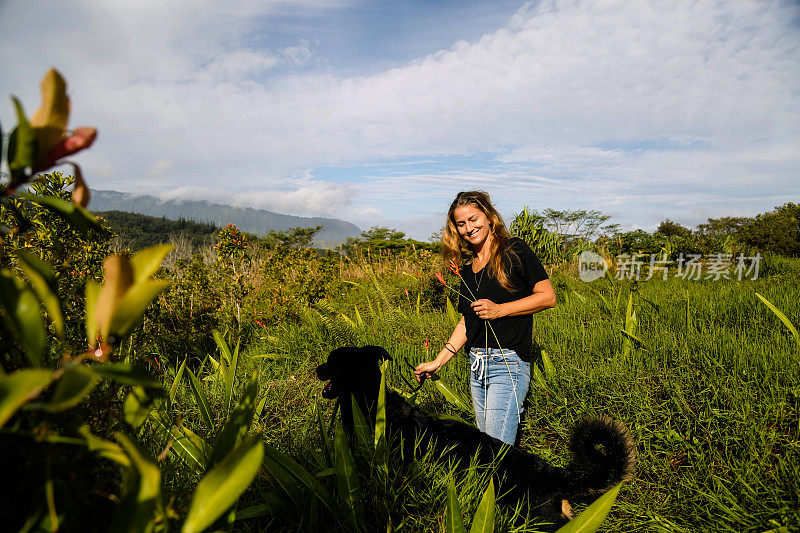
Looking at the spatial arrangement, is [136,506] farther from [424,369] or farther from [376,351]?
[424,369]

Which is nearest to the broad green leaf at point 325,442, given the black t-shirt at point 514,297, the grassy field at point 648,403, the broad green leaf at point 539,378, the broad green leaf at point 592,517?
the grassy field at point 648,403

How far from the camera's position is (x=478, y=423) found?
244 centimetres

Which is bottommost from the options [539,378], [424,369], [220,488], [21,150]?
[539,378]

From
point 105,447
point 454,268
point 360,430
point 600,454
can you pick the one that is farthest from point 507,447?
point 105,447

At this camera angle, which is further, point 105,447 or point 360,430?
point 360,430

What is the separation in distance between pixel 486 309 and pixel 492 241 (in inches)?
22.3

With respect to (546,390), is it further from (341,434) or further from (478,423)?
(341,434)

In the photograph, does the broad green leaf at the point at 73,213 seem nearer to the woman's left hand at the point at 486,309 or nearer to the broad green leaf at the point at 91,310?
the broad green leaf at the point at 91,310

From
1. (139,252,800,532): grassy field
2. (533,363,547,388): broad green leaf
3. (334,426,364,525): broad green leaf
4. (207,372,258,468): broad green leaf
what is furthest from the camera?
(533,363,547,388): broad green leaf

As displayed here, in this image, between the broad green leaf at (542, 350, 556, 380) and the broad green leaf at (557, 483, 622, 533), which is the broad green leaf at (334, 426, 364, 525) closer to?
the broad green leaf at (557, 483, 622, 533)

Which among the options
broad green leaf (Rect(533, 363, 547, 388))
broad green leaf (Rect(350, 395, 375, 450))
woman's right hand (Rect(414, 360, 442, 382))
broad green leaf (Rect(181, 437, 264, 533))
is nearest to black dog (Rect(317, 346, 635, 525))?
broad green leaf (Rect(350, 395, 375, 450))

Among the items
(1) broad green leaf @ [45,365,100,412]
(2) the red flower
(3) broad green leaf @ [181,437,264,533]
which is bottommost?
(3) broad green leaf @ [181,437,264,533]

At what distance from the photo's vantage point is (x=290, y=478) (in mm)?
1404

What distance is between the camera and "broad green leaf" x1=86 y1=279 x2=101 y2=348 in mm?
379
